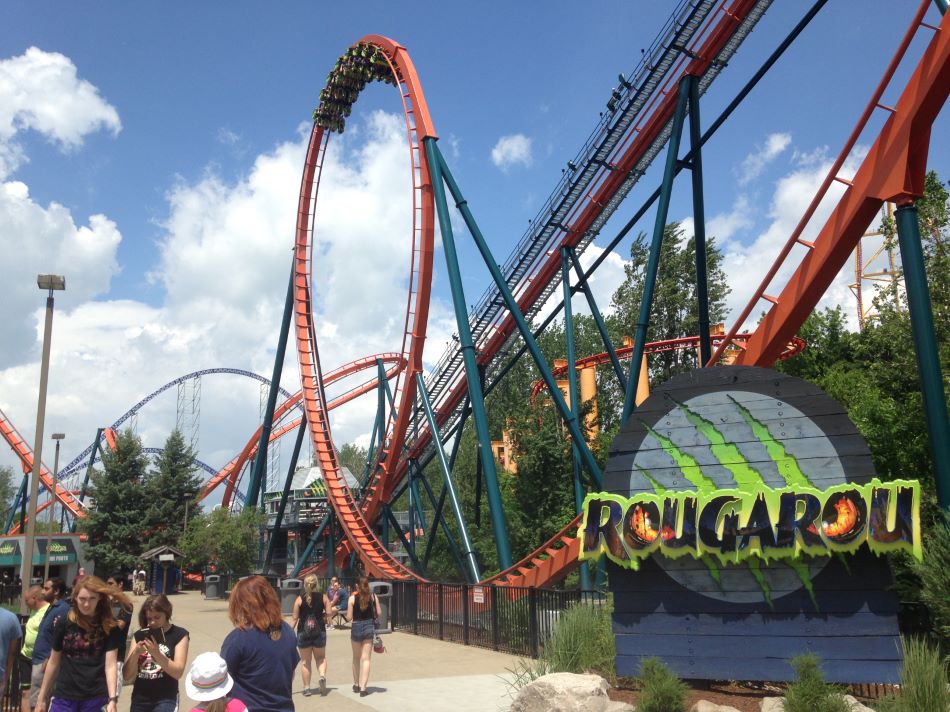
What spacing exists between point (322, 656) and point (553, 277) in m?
11.6

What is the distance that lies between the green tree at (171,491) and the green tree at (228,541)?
9.49 metres

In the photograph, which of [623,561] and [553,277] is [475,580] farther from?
Answer: [623,561]

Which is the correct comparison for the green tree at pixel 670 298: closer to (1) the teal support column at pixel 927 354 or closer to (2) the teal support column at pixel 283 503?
(2) the teal support column at pixel 283 503

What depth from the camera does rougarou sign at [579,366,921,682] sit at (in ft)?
22.7

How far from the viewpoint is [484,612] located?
1240cm

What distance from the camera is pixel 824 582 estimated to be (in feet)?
23.3

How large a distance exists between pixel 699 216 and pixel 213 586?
18663mm

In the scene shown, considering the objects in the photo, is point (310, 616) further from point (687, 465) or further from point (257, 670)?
point (257, 670)

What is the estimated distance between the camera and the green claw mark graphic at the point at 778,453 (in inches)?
290

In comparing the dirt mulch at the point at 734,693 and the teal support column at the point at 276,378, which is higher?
the teal support column at the point at 276,378

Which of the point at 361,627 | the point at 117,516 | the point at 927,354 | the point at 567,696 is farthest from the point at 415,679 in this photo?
the point at 117,516

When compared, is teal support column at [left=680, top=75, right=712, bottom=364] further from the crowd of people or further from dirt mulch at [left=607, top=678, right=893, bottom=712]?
the crowd of people

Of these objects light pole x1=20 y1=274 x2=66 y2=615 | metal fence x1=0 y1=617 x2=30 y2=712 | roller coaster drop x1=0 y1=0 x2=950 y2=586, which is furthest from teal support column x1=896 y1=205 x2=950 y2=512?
light pole x1=20 y1=274 x2=66 y2=615

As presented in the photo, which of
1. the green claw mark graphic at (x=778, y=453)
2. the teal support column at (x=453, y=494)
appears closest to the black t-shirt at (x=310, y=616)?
the green claw mark graphic at (x=778, y=453)
